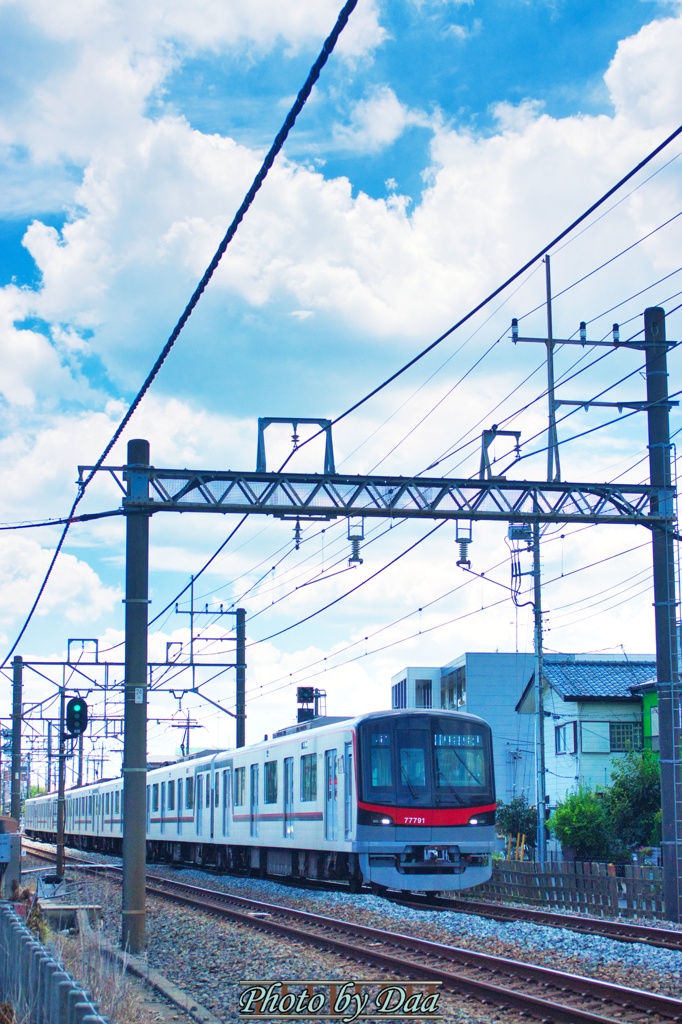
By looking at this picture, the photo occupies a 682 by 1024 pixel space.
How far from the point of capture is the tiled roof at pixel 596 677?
38.1m

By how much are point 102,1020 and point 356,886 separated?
46.8 ft

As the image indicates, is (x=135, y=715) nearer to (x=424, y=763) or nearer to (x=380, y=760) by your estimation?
(x=380, y=760)

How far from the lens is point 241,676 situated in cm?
3325

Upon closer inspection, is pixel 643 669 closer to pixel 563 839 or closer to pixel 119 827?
pixel 563 839

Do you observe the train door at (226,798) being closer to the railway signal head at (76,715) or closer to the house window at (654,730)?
the railway signal head at (76,715)

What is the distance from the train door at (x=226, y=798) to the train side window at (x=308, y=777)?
6.78 metres

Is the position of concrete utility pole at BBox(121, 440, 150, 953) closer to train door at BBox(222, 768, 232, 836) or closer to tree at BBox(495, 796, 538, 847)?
train door at BBox(222, 768, 232, 836)

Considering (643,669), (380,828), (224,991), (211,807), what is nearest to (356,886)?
(380,828)

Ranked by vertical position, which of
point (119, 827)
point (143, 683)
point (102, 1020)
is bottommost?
point (119, 827)

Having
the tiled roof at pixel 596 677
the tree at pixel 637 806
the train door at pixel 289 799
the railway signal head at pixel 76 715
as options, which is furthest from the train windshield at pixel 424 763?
the tiled roof at pixel 596 677

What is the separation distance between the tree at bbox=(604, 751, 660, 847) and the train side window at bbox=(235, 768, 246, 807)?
974 centimetres

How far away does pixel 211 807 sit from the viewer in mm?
30188

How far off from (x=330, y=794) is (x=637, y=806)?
44.9ft

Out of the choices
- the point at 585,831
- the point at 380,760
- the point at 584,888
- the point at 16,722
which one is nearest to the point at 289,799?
the point at 380,760
